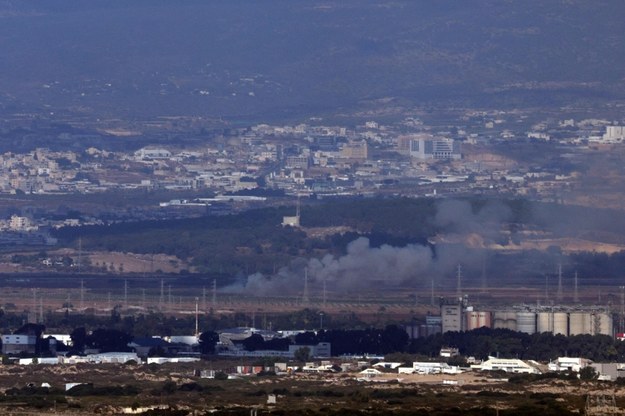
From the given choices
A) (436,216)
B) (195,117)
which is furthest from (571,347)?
(195,117)

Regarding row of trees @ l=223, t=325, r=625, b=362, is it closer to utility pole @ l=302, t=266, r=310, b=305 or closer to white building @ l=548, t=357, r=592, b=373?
white building @ l=548, t=357, r=592, b=373

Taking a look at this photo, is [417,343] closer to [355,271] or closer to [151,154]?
[355,271]

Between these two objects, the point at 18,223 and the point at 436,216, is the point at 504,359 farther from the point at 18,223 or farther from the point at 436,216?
the point at 18,223

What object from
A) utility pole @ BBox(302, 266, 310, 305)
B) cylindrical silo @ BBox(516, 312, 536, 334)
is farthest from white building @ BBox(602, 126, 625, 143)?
cylindrical silo @ BBox(516, 312, 536, 334)

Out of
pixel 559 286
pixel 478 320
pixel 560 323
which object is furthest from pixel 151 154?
pixel 560 323

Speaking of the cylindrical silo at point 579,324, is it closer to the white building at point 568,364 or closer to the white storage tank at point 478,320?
the white storage tank at point 478,320

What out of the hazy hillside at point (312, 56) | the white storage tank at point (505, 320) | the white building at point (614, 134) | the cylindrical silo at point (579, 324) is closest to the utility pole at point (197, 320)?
the white storage tank at point (505, 320)
